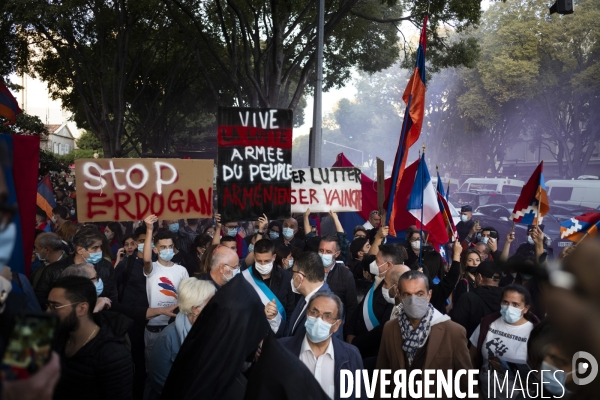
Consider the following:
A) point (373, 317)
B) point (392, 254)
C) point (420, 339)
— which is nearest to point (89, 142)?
point (392, 254)

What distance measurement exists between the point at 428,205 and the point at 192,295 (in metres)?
4.12

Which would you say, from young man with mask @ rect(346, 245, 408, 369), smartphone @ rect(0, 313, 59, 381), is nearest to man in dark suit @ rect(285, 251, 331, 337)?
young man with mask @ rect(346, 245, 408, 369)

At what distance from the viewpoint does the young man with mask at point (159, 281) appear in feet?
17.3

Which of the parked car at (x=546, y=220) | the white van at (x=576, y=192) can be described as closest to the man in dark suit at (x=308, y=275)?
the parked car at (x=546, y=220)

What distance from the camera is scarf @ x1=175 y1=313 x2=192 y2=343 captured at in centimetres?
376

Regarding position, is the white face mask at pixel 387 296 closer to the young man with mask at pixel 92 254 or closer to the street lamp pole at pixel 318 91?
the young man with mask at pixel 92 254

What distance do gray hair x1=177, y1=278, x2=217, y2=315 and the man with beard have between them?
0.44m

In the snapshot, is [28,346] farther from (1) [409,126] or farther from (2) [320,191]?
(2) [320,191]

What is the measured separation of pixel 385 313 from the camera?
4.82 meters

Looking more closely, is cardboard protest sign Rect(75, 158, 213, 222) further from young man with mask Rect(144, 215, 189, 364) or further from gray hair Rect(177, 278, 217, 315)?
gray hair Rect(177, 278, 217, 315)

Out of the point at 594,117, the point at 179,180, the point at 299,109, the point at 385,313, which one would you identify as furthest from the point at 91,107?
the point at 299,109

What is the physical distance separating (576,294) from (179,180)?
5434mm

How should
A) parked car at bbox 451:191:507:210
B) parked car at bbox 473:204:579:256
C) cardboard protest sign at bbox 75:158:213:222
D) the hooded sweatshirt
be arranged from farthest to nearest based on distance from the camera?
parked car at bbox 451:191:507:210 → parked car at bbox 473:204:579:256 → cardboard protest sign at bbox 75:158:213:222 → the hooded sweatshirt

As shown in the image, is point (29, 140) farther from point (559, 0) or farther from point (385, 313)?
point (559, 0)
